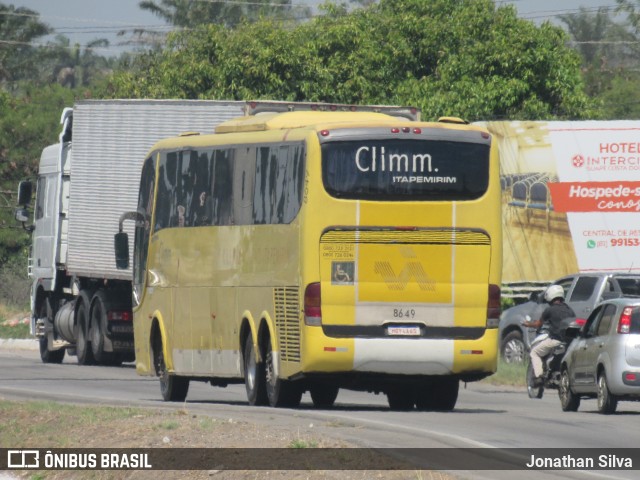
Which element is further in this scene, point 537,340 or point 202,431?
point 537,340

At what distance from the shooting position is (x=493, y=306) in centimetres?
1978

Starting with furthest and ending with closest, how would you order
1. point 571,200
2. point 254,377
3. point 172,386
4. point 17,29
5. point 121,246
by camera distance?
point 17,29 → point 571,200 → point 121,246 → point 172,386 → point 254,377

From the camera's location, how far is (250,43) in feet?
159

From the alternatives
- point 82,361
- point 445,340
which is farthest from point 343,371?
point 82,361

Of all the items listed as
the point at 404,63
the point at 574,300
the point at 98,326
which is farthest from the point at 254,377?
the point at 404,63

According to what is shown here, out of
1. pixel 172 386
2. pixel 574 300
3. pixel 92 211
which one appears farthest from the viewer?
pixel 92 211

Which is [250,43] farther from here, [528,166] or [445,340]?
[445,340]

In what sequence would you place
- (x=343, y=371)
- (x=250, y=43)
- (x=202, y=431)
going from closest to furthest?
(x=202, y=431) < (x=343, y=371) < (x=250, y=43)

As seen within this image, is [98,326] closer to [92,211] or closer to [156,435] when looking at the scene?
[92,211]

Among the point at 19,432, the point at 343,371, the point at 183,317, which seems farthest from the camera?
the point at 183,317

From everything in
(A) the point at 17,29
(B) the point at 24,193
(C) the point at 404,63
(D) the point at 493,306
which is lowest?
(D) the point at 493,306

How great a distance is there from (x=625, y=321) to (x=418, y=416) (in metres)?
3.21

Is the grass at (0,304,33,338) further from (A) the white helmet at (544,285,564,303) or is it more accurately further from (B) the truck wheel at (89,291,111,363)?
(A) the white helmet at (544,285,564,303)

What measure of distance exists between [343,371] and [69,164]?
15875 mm
